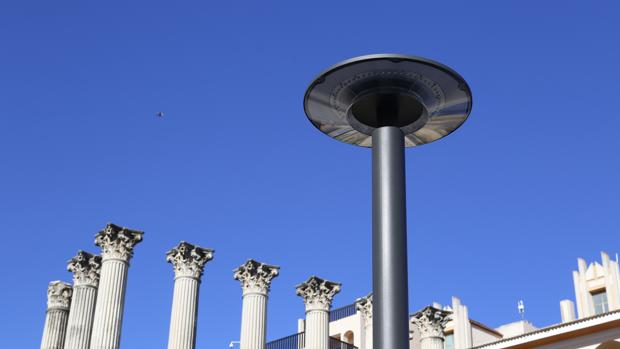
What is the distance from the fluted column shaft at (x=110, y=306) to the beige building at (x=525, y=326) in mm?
8545

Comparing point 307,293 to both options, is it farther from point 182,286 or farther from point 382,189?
point 382,189

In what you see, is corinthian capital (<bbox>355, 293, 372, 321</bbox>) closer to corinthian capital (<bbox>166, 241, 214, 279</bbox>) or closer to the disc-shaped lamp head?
corinthian capital (<bbox>166, 241, 214, 279</bbox>)

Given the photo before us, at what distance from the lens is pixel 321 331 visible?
3112 centimetres

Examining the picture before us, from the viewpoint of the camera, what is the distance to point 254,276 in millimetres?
29750

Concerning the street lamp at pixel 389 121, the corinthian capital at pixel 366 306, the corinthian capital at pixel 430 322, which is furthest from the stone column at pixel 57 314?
the street lamp at pixel 389 121

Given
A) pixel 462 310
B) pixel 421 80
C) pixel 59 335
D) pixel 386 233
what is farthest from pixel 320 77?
pixel 462 310

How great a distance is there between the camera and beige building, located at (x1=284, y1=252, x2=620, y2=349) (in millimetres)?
31703

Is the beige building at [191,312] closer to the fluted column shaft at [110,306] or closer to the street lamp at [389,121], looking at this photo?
the fluted column shaft at [110,306]

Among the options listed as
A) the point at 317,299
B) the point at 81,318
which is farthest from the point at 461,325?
the point at 81,318

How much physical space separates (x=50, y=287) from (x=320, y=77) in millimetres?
24528

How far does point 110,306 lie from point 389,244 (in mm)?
17770

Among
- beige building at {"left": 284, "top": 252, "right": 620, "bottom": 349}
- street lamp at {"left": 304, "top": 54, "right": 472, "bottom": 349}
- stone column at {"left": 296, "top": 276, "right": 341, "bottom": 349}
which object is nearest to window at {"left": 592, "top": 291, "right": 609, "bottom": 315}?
beige building at {"left": 284, "top": 252, "right": 620, "bottom": 349}

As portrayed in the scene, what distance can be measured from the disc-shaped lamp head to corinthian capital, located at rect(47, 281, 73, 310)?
23.3 metres

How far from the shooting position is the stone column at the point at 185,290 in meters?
26.8
